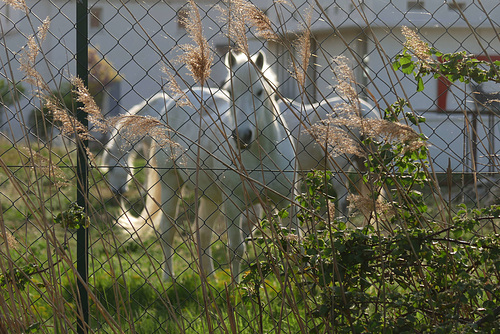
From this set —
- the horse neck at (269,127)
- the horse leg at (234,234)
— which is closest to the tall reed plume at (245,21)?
the horse neck at (269,127)

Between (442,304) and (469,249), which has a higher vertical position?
(469,249)

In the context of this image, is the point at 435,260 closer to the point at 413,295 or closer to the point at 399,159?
the point at 413,295

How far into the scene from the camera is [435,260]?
65.1 inches

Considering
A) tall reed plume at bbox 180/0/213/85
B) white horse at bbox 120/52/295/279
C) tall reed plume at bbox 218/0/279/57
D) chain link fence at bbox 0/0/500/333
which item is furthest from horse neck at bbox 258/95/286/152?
tall reed plume at bbox 180/0/213/85

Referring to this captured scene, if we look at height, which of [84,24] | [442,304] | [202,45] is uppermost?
[84,24]

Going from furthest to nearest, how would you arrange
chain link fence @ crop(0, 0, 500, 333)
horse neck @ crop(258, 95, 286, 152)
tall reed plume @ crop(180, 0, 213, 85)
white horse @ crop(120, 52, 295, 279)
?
1. horse neck @ crop(258, 95, 286, 152)
2. white horse @ crop(120, 52, 295, 279)
3. chain link fence @ crop(0, 0, 500, 333)
4. tall reed plume @ crop(180, 0, 213, 85)

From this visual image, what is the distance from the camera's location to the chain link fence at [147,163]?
5.43ft

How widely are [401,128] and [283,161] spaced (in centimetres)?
251

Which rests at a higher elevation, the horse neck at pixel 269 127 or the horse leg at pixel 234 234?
the horse neck at pixel 269 127

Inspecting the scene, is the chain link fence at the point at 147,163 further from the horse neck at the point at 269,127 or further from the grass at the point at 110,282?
the horse neck at the point at 269,127

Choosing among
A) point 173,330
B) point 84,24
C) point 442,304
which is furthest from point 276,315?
point 84,24

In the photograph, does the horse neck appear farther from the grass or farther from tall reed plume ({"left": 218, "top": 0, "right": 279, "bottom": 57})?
tall reed plume ({"left": 218, "top": 0, "right": 279, "bottom": 57})

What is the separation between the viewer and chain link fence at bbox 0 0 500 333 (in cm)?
166

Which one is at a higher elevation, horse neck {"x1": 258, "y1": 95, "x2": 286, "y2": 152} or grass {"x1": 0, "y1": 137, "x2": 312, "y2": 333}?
horse neck {"x1": 258, "y1": 95, "x2": 286, "y2": 152}
